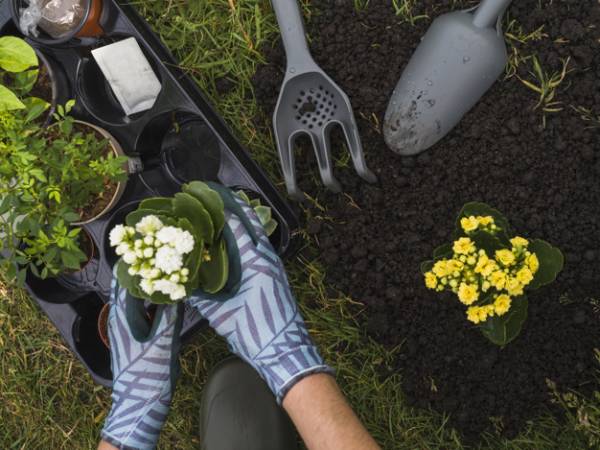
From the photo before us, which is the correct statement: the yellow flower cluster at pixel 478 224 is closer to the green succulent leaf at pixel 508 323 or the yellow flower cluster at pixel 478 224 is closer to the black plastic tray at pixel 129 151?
the green succulent leaf at pixel 508 323

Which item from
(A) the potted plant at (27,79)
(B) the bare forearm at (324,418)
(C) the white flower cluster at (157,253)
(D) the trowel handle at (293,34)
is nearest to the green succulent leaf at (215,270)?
(C) the white flower cluster at (157,253)

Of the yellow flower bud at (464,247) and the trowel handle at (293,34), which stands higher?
the trowel handle at (293,34)

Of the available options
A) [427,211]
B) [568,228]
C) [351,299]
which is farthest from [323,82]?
[568,228]

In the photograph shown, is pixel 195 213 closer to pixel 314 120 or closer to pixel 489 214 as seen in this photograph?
pixel 314 120

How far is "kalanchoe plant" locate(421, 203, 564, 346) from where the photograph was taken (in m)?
0.93

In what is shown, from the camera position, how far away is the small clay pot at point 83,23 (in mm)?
1109

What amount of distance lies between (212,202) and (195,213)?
0.11 feet

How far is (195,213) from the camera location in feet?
3.01

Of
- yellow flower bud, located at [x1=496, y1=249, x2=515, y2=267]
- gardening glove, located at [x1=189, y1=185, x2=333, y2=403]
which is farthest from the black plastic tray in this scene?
yellow flower bud, located at [x1=496, y1=249, x2=515, y2=267]

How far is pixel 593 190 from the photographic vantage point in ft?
3.70

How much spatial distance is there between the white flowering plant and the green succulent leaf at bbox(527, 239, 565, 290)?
556 mm

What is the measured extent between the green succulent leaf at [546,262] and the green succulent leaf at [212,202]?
56 centimetres

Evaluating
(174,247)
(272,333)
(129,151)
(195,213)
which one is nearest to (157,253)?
(174,247)

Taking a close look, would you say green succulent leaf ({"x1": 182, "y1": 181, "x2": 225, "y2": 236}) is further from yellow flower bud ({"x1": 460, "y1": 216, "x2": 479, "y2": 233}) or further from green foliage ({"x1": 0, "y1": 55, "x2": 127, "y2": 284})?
yellow flower bud ({"x1": 460, "y1": 216, "x2": 479, "y2": 233})
